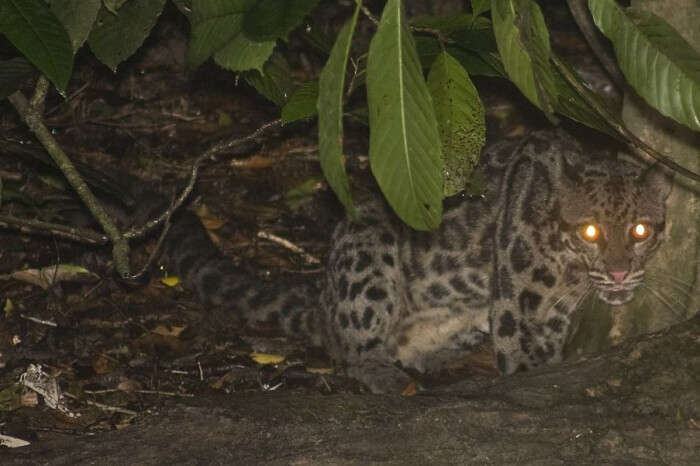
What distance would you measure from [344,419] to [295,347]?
2.49 metres

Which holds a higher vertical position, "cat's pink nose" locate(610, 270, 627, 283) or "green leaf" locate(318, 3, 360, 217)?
"green leaf" locate(318, 3, 360, 217)

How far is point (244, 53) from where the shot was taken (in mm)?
2475

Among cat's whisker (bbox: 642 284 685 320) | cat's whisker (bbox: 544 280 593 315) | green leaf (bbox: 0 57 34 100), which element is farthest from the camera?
cat's whisker (bbox: 544 280 593 315)

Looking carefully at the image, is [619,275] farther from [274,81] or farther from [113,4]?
[113,4]

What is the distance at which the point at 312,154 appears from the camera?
827 centimetres

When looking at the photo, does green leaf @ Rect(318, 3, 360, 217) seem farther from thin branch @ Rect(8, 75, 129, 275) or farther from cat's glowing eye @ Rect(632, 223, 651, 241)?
cat's glowing eye @ Rect(632, 223, 651, 241)

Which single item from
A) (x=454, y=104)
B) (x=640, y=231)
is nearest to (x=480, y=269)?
(x=640, y=231)

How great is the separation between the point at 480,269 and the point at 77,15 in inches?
135

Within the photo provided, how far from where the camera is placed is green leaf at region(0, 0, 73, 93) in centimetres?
297

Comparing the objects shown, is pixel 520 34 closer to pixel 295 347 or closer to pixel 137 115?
pixel 295 347

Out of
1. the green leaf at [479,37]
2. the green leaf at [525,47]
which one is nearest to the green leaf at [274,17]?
the green leaf at [525,47]

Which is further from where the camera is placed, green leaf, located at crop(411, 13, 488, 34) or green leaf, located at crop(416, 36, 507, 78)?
green leaf, located at crop(416, 36, 507, 78)

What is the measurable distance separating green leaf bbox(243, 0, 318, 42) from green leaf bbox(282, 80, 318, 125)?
2.34ft

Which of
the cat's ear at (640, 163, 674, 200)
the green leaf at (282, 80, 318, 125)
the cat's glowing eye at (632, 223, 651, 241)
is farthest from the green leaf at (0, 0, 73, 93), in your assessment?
the cat's glowing eye at (632, 223, 651, 241)
